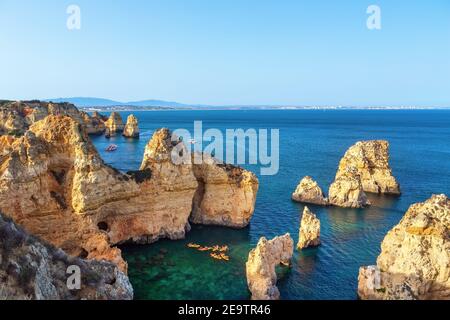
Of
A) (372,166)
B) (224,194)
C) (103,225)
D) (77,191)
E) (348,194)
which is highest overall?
(77,191)

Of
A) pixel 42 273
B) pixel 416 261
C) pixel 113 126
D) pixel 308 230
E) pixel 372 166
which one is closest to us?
pixel 42 273

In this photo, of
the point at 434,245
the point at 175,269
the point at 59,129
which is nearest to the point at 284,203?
the point at 175,269

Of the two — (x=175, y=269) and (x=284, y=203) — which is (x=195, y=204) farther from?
(x=284, y=203)

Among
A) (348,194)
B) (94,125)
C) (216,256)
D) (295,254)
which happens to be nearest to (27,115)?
(94,125)

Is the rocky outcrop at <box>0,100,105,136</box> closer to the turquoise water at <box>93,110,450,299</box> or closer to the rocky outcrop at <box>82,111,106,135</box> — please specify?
the rocky outcrop at <box>82,111,106,135</box>

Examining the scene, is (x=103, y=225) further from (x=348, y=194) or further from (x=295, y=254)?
(x=348, y=194)

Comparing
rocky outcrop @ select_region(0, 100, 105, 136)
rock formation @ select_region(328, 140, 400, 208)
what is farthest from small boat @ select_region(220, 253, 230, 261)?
rocky outcrop @ select_region(0, 100, 105, 136)

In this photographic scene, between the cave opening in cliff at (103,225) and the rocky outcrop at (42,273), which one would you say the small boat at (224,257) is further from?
the rocky outcrop at (42,273)
